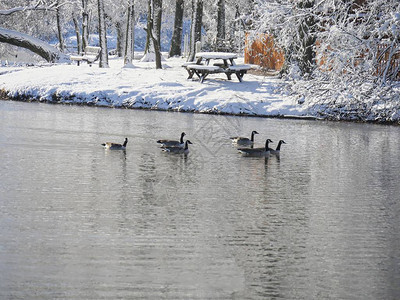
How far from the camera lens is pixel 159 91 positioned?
109 feet


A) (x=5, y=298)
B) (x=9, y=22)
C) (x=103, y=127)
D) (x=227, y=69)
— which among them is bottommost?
(x=5, y=298)

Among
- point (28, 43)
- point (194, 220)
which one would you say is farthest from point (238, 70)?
point (194, 220)

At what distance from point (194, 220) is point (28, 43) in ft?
113

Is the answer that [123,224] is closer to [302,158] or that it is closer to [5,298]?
[5,298]

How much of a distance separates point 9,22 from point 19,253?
49649mm

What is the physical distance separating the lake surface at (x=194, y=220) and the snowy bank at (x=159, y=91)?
9.11 meters

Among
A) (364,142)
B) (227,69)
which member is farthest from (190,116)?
(364,142)

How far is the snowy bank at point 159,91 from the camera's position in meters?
31.4

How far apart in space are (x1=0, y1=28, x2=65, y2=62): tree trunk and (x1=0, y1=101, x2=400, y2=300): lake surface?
74.1 feet

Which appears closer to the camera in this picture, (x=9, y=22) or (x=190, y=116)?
(x=190, y=116)

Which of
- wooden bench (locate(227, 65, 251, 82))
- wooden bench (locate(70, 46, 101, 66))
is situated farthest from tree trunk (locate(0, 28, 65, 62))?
wooden bench (locate(227, 65, 251, 82))

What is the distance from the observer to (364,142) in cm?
2345

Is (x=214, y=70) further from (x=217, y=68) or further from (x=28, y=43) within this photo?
(x=28, y=43)

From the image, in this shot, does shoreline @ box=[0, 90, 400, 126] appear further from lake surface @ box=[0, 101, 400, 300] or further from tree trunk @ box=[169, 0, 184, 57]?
tree trunk @ box=[169, 0, 184, 57]
